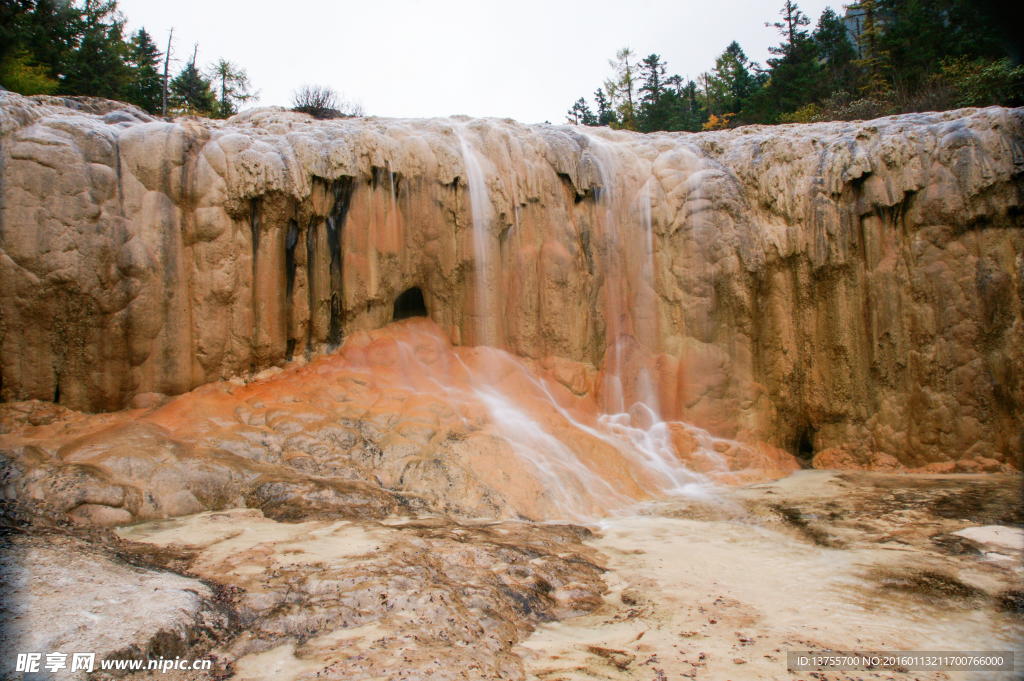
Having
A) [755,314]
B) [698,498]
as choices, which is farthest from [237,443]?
[755,314]

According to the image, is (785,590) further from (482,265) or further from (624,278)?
(624,278)

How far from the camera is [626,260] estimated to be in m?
9.50

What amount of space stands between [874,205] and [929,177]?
755 mm

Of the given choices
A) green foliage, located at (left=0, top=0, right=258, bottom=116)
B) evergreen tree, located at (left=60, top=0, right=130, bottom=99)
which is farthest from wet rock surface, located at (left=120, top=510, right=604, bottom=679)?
evergreen tree, located at (left=60, top=0, right=130, bottom=99)

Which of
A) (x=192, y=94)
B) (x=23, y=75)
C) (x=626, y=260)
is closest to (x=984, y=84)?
(x=626, y=260)

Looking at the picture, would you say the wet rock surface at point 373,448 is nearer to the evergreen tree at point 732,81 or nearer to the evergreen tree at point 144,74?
the evergreen tree at point 144,74

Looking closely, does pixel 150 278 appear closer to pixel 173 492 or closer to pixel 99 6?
pixel 173 492

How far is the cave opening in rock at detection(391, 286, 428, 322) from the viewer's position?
920 centimetres

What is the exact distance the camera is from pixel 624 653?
308 centimetres

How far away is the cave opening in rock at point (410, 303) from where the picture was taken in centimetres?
920

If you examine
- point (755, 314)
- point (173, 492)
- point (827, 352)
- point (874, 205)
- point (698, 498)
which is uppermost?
point (874, 205)

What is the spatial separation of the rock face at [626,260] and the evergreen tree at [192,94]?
64.4 feet

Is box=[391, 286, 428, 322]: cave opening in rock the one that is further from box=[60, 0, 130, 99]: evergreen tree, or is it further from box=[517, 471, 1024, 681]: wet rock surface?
box=[60, 0, 130, 99]: evergreen tree

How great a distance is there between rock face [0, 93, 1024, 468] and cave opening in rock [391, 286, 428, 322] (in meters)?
0.45
